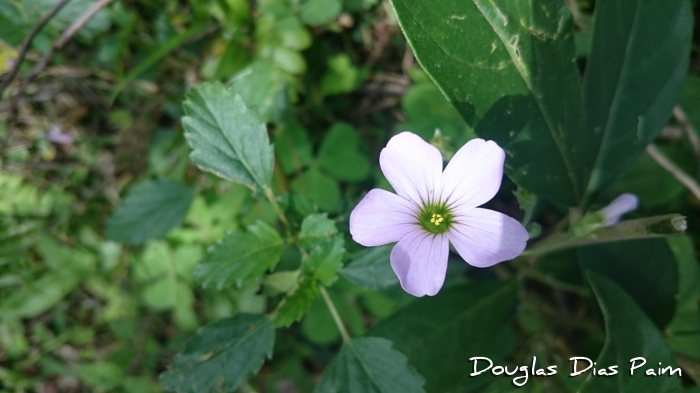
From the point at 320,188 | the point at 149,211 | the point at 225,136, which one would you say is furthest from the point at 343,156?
the point at 225,136

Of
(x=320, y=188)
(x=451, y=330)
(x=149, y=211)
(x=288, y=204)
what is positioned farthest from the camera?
(x=320, y=188)

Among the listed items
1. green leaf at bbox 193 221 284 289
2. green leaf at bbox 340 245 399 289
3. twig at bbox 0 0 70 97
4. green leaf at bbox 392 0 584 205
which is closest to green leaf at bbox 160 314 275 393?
green leaf at bbox 193 221 284 289

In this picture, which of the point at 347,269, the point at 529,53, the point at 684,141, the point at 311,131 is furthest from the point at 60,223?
the point at 684,141

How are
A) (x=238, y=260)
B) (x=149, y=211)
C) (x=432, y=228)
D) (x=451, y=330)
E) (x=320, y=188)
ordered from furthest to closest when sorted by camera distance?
(x=320, y=188) → (x=149, y=211) → (x=451, y=330) → (x=238, y=260) → (x=432, y=228)

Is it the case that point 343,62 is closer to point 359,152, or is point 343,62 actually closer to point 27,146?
point 359,152

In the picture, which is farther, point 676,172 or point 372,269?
point 676,172

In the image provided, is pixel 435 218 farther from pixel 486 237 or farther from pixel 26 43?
pixel 26 43

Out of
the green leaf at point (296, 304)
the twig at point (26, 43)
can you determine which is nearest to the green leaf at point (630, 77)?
the green leaf at point (296, 304)
